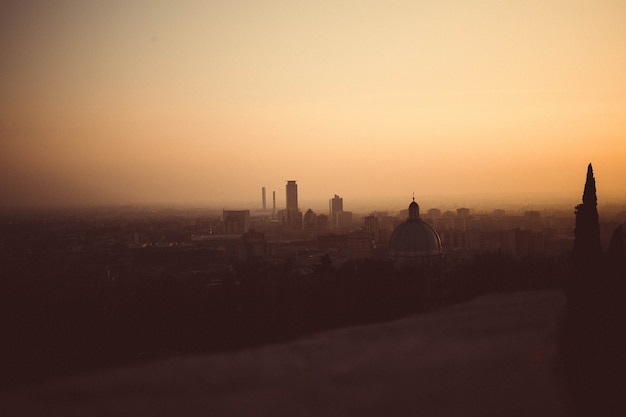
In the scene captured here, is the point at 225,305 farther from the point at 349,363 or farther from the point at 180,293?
the point at 349,363

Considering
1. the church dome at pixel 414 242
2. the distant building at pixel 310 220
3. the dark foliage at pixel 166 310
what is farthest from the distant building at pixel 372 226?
the dark foliage at pixel 166 310

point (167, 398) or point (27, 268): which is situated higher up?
point (27, 268)

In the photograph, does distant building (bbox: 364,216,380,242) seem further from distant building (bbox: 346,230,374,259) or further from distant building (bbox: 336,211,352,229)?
distant building (bbox: 336,211,352,229)

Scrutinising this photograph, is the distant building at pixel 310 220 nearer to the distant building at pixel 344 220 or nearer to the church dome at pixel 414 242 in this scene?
the distant building at pixel 344 220

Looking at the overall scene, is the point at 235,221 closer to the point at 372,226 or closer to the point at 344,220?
the point at 372,226

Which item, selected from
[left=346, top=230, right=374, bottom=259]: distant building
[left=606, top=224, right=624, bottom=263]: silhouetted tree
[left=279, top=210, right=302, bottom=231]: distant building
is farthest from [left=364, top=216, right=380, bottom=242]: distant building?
[left=606, top=224, right=624, bottom=263]: silhouetted tree

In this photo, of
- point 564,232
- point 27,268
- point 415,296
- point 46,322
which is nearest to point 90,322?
point 46,322
